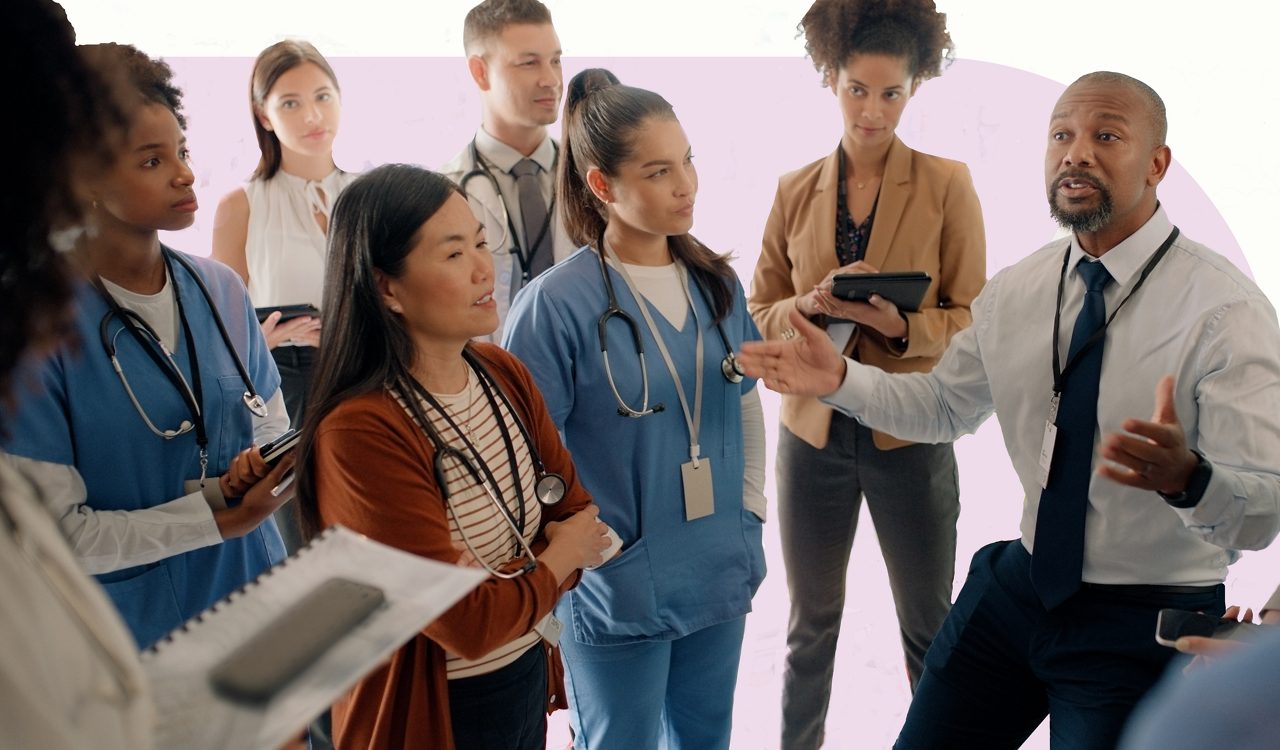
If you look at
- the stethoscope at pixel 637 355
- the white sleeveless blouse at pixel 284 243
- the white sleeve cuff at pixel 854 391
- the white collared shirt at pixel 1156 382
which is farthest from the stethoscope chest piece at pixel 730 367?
the white sleeveless blouse at pixel 284 243

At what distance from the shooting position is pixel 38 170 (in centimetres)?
94

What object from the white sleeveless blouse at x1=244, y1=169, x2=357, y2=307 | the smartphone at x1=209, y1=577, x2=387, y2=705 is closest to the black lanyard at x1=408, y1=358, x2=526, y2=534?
the smartphone at x1=209, y1=577, x2=387, y2=705

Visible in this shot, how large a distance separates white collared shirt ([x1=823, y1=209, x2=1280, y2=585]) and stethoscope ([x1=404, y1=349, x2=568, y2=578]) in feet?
3.08

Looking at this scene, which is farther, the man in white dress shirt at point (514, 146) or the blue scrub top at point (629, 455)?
the man in white dress shirt at point (514, 146)

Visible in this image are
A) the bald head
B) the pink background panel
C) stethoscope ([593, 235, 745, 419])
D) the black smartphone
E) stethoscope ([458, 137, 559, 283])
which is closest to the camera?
the bald head

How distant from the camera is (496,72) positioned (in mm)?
3211

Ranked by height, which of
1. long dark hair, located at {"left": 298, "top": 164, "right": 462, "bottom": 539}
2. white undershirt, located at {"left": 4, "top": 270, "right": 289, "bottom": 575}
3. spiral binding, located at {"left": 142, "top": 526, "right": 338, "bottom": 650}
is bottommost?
white undershirt, located at {"left": 4, "top": 270, "right": 289, "bottom": 575}

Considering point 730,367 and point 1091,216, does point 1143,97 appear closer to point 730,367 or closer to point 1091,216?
point 1091,216

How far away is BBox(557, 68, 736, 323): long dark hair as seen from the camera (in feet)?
7.73

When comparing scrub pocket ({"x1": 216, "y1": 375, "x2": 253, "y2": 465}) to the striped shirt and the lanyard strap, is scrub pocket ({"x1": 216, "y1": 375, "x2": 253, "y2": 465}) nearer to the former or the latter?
the striped shirt

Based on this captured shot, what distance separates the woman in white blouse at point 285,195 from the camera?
3.19 meters

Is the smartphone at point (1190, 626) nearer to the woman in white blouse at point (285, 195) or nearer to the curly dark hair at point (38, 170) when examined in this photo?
the curly dark hair at point (38, 170)

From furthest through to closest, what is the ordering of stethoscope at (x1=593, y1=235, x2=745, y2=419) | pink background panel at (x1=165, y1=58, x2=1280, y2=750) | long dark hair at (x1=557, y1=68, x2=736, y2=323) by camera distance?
1. pink background panel at (x1=165, y1=58, x2=1280, y2=750)
2. long dark hair at (x1=557, y1=68, x2=736, y2=323)
3. stethoscope at (x1=593, y1=235, x2=745, y2=419)

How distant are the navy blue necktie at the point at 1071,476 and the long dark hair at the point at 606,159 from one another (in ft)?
2.45
